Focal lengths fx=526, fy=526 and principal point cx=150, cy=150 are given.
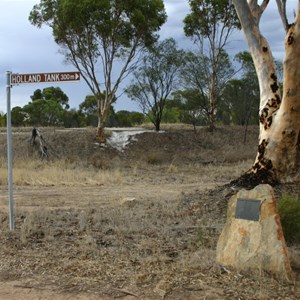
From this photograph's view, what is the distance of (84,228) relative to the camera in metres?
8.04

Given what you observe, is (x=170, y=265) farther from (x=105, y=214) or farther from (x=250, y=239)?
(x=105, y=214)

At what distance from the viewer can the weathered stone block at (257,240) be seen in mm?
5426

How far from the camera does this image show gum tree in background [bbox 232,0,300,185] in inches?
369

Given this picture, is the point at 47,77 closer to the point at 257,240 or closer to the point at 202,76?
the point at 257,240

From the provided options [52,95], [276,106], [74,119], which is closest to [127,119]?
[74,119]

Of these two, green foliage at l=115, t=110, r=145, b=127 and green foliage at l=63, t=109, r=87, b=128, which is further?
green foliage at l=63, t=109, r=87, b=128

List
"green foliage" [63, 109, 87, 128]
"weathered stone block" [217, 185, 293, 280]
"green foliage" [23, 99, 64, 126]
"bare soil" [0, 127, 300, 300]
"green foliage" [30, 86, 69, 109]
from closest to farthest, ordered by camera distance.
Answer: "bare soil" [0, 127, 300, 300] → "weathered stone block" [217, 185, 293, 280] → "green foliage" [23, 99, 64, 126] → "green foliage" [63, 109, 87, 128] → "green foliage" [30, 86, 69, 109]

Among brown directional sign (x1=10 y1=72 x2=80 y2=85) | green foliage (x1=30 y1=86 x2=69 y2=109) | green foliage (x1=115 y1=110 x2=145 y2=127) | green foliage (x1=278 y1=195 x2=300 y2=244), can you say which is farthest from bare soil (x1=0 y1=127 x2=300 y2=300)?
green foliage (x1=30 y1=86 x2=69 y2=109)

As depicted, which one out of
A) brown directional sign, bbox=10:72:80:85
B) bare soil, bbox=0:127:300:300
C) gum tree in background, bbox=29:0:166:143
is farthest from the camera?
gum tree in background, bbox=29:0:166:143

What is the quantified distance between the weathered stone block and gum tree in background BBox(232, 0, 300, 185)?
392 centimetres

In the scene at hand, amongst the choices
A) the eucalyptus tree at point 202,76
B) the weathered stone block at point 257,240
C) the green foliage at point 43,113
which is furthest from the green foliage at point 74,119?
the weathered stone block at point 257,240

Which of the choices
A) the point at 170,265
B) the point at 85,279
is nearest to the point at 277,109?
the point at 170,265

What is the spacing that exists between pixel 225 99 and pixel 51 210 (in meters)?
34.3

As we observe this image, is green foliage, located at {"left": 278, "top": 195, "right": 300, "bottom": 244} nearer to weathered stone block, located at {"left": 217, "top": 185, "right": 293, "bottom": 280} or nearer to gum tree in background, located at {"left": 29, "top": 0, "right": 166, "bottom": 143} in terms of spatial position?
weathered stone block, located at {"left": 217, "top": 185, "right": 293, "bottom": 280}
